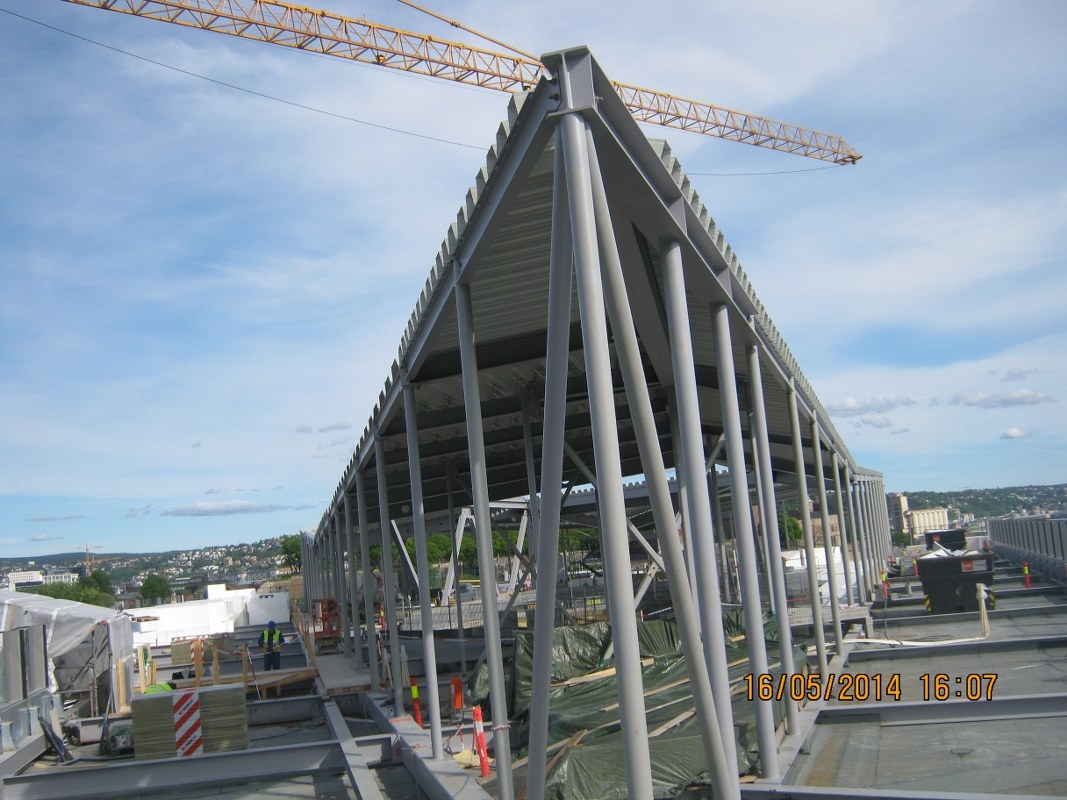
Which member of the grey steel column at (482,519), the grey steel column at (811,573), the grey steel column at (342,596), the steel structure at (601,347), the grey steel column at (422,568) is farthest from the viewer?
the grey steel column at (342,596)

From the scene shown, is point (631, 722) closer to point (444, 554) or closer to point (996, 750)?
point (996, 750)

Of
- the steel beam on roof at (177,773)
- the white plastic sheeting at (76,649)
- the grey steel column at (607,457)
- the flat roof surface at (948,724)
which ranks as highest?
the grey steel column at (607,457)

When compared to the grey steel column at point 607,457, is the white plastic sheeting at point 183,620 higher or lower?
lower

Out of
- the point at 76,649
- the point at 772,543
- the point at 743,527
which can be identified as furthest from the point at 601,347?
the point at 76,649

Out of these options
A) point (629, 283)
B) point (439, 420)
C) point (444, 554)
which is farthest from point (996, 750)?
point (444, 554)

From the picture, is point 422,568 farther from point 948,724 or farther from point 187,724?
point 948,724

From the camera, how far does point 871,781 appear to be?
1027 cm

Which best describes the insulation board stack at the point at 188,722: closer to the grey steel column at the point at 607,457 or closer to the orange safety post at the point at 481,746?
the orange safety post at the point at 481,746

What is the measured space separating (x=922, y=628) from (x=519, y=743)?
650 inches

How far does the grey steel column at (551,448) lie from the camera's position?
697 centimetres

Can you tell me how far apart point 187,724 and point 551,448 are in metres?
12.4

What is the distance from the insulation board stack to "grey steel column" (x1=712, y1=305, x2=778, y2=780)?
10.4 m

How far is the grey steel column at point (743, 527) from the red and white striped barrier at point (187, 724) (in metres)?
10.8

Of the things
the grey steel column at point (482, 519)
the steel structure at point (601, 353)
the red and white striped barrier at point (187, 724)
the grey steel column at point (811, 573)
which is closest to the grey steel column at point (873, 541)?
the steel structure at point (601, 353)
